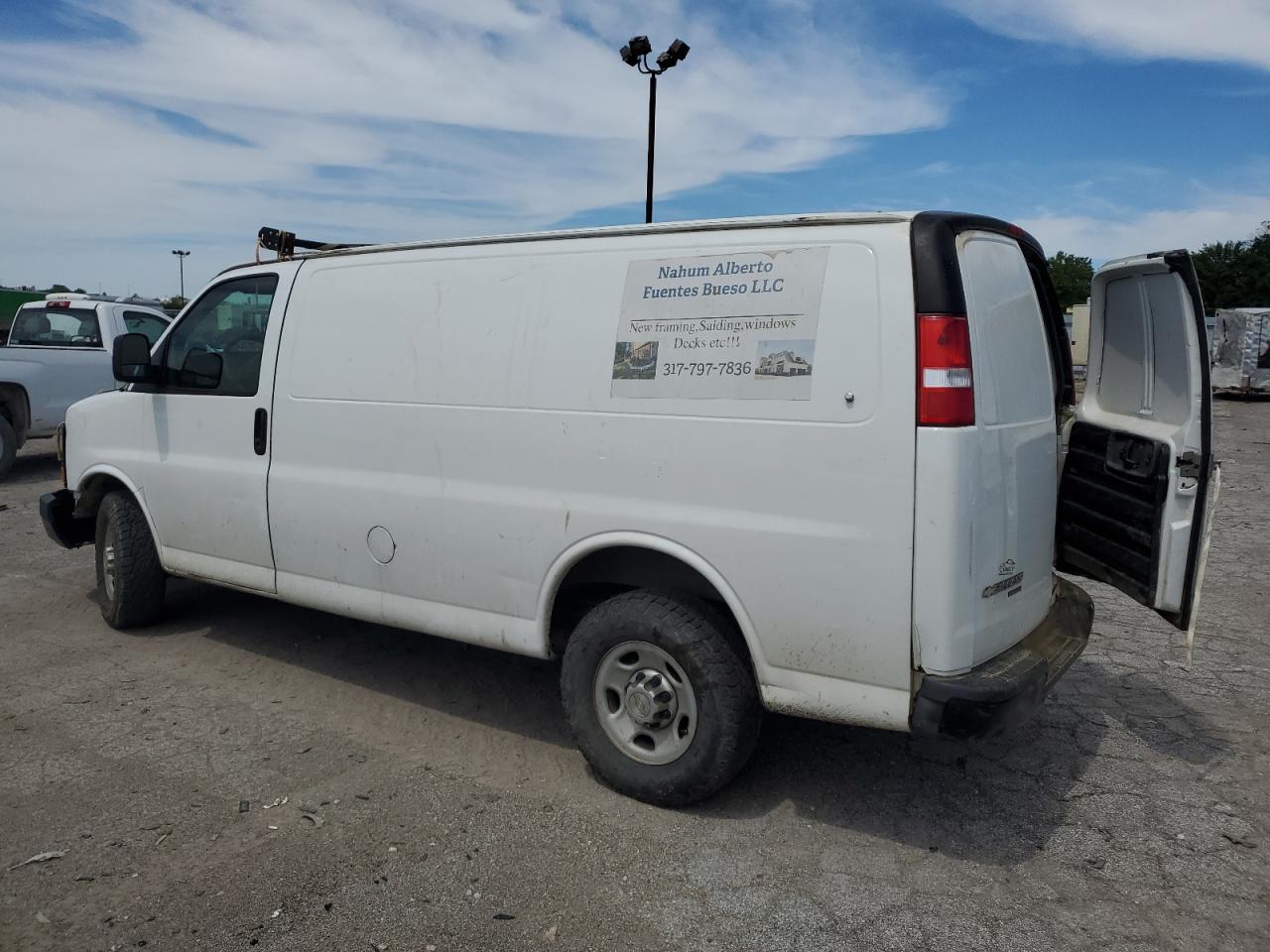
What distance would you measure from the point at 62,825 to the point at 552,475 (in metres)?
2.19

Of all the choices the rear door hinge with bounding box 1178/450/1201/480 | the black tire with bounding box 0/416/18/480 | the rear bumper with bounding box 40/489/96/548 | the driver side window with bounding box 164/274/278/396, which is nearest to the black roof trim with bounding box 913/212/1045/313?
the rear door hinge with bounding box 1178/450/1201/480

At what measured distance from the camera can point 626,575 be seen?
3.87 m

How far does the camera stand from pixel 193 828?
350 cm

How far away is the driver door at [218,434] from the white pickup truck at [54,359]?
294 inches

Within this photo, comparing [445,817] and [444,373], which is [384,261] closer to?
[444,373]

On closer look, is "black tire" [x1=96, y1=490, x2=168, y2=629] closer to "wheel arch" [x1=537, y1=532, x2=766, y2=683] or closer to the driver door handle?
the driver door handle

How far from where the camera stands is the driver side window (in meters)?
4.88

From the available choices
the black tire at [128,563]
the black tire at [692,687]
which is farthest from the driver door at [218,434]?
the black tire at [692,687]

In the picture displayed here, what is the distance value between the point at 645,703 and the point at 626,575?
516 millimetres

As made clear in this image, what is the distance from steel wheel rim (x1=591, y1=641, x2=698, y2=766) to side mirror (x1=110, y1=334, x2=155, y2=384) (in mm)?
3141

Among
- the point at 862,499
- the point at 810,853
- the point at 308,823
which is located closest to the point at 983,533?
the point at 862,499

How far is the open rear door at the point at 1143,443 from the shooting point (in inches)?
146

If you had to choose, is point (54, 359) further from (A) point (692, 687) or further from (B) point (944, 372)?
(B) point (944, 372)

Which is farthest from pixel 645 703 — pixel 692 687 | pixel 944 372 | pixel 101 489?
pixel 101 489
